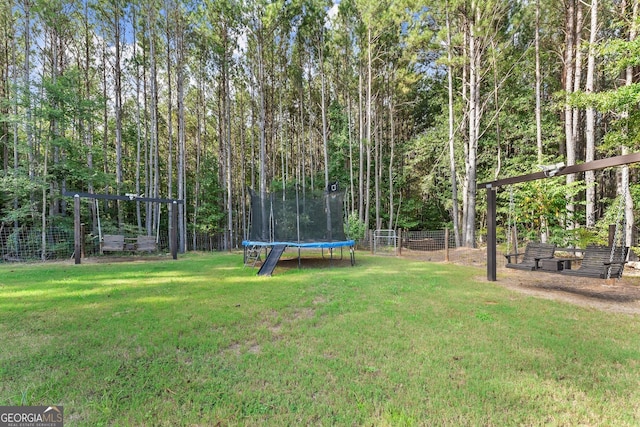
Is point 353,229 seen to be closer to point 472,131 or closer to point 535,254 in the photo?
point 472,131

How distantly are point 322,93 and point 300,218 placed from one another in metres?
8.96

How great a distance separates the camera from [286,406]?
1.75 m

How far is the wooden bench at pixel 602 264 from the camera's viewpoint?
4484 millimetres

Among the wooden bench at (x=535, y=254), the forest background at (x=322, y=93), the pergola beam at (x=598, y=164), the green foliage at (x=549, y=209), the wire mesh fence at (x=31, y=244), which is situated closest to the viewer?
the pergola beam at (x=598, y=164)

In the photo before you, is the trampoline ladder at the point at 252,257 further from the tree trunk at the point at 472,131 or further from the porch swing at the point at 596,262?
the tree trunk at the point at 472,131

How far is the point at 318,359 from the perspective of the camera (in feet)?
7.73

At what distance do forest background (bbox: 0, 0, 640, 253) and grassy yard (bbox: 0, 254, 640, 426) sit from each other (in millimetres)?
7145

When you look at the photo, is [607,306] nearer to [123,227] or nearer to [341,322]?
[341,322]

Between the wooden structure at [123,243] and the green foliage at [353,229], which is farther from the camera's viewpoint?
the green foliage at [353,229]

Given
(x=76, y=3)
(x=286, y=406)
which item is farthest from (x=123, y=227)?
(x=286, y=406)

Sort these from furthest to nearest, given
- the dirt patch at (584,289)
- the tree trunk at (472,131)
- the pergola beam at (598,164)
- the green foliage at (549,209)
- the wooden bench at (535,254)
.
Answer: the tree trunk at (472,131), the green foliage at (549,209), the wooden bench at (535,254), the dirt patch at (584,289), the pergola beam at (598,164)

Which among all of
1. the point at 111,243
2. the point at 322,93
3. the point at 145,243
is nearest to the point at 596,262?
the point at 145,243

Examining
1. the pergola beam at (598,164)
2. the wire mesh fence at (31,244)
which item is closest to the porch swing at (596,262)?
the pergola beam at (598,164)

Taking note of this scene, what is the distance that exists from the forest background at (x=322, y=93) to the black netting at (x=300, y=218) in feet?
16.7
